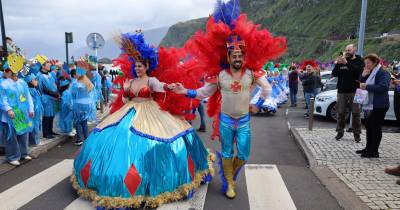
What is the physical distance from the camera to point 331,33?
236ft

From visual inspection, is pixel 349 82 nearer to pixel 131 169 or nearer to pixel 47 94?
pixel 131 169

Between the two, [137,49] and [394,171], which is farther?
[394,171]

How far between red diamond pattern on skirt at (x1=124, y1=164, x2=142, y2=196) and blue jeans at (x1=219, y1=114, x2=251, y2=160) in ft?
4.33

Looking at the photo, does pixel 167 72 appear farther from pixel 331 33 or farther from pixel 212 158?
pixel 331 33

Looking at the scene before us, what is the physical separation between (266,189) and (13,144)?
4498 mm

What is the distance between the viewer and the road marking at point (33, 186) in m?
4.62

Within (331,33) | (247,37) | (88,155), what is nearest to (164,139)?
(88,155)

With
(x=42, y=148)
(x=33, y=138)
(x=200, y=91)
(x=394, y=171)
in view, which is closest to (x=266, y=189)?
(x=200, y=91)

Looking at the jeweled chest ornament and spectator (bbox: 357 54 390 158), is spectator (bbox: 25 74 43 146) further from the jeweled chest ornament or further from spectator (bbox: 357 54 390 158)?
spectator (bbox: 357 54 390 158)

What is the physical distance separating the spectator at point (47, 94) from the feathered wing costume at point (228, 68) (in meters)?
4.60

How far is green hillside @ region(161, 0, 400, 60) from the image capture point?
52.3 m

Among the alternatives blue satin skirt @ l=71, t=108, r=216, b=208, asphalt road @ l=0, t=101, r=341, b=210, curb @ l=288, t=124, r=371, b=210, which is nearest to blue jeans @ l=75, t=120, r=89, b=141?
asphalt road @ l=0, t=101, r=341, b=210

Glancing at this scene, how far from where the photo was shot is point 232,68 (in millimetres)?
4797

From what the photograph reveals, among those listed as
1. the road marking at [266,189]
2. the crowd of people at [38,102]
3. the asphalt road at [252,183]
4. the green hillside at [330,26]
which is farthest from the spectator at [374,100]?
the green hillside at [330,26]
